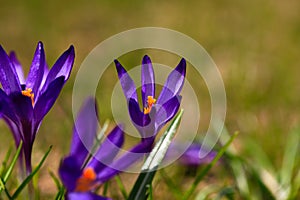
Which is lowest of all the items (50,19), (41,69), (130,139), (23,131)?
(130,139)

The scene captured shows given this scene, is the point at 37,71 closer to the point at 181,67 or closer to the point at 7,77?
the point at 7,77

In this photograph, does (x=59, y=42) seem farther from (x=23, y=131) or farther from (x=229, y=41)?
(x=23, y=131)

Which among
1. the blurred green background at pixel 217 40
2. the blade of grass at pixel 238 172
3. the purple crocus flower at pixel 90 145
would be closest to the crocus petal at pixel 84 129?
the purple crocus flower at pixel 90 145

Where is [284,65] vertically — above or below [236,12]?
below

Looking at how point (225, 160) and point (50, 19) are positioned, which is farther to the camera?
point (50, 19)

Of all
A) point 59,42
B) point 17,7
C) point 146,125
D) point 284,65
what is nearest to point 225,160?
point 146,125

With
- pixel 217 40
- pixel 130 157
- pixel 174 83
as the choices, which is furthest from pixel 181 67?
pixel 217 40
